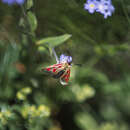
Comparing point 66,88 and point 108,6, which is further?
point 66,88

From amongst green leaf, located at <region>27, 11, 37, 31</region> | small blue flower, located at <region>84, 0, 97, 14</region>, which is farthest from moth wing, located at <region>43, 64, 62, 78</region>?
small blue flower, located at <region>84, 0, 97, 14</region>

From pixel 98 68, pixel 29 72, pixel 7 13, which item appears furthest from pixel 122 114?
pixel 7 13

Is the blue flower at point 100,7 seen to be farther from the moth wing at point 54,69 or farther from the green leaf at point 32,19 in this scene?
the moth wing at point 54,69

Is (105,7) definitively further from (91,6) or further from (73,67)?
(73,67)

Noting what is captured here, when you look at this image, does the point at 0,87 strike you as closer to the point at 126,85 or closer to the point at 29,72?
the point at 29,72

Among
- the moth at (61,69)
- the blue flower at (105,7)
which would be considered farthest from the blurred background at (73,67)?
the moth at (61,69)

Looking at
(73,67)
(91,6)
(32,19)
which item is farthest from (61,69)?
(73,67)

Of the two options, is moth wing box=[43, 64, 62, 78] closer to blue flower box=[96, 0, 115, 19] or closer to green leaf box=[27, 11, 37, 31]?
green leaf box=[27, 11, 37, 31]
